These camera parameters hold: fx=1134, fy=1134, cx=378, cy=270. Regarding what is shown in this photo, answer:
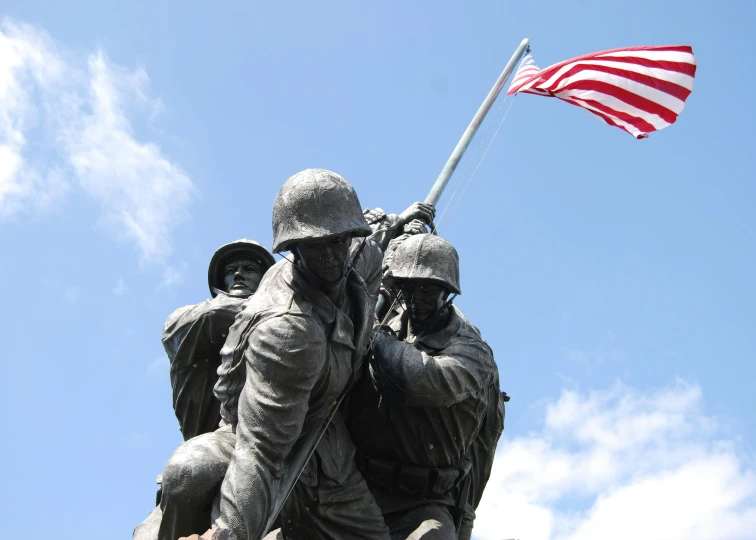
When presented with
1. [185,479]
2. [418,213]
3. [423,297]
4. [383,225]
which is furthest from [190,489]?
[418,213]

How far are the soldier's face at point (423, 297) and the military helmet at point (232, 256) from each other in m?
1.15

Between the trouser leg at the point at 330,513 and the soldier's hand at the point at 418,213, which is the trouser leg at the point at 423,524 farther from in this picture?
the soldier's hand at the point at 418,213

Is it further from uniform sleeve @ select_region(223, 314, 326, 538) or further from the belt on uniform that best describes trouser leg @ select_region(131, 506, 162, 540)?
the belt on uniform

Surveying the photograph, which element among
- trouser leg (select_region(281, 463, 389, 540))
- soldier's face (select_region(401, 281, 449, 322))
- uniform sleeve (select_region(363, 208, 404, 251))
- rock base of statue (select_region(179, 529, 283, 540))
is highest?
uniform sleeve (select_region(363, 208, 404, 251))

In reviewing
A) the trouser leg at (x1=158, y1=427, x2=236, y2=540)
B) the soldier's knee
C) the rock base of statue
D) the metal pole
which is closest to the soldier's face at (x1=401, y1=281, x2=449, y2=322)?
the trouser leg at (x1=158, y1=427, x2=236, y2=540)

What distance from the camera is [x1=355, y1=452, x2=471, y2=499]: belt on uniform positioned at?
→ 789 centimetres

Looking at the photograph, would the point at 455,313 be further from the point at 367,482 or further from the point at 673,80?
the point at 673,80

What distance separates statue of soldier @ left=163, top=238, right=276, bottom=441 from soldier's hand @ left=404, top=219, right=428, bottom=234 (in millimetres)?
1999

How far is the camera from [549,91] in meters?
13.4

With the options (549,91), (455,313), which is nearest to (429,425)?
(455,313)

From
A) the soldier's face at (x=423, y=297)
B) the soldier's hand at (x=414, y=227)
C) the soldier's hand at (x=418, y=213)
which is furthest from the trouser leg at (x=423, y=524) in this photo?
the soldier's hand at (x=418, y=213)

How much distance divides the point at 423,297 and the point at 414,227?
2.29m

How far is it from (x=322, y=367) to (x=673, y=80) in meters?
7.70

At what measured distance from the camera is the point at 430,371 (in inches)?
289
